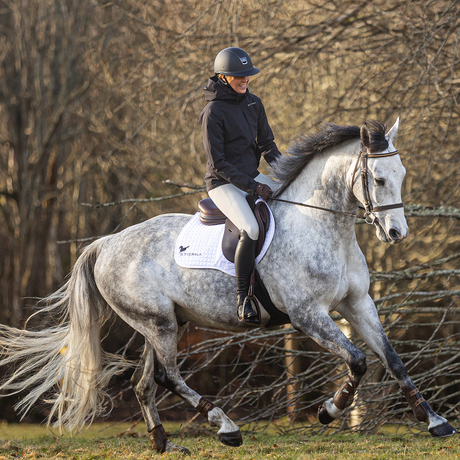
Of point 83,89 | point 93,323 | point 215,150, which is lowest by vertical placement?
point 93,323

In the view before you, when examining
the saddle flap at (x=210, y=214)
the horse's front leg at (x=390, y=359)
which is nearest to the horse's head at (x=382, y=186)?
the horse's front leg at (x=390, y=359)

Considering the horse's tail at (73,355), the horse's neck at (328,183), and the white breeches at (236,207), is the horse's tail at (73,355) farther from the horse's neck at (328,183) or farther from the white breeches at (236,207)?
the horse's neck at (328,183)

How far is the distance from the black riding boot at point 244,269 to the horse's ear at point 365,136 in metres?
1.01

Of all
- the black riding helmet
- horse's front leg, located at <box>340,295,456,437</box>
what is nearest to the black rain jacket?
the black riding helmet

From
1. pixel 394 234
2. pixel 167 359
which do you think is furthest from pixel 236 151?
pixel 167 359

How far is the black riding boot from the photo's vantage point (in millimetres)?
4238

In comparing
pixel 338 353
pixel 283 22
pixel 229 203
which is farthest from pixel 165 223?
pixel 283 22

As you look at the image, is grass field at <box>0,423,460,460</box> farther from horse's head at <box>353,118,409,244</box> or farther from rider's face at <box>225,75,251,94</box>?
rider's face at <box>225,75,251,94</box>

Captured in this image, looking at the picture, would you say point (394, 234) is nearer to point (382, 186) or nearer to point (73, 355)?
point (382, 186)

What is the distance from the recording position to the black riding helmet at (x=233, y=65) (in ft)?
14.1

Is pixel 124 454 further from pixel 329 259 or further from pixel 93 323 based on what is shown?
pixel 329 259

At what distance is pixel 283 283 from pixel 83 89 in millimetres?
11025

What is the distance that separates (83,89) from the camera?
13969 mm

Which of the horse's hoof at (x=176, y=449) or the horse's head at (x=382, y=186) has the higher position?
the horse's head at (x=382, y=186)
